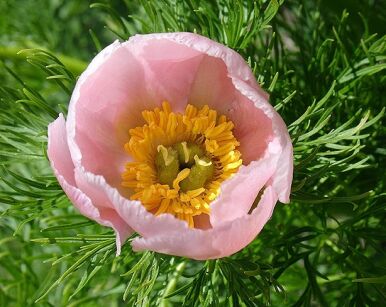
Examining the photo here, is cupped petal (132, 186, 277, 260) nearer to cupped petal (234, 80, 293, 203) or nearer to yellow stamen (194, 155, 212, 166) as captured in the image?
cupped petal (234, 80, 293, 203)

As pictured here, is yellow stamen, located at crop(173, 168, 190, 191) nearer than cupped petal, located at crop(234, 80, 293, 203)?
No

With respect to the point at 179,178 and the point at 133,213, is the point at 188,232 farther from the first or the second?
the point at 179,178

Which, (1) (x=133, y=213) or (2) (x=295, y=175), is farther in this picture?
(2) (x=295, y=175)

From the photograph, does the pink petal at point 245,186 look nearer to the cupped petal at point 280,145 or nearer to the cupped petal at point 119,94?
the cupped petal at point 280,145

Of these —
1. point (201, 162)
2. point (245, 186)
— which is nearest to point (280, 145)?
point (245, 186)

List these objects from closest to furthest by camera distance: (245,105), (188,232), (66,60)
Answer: (188,232), (245,105), (66,60)

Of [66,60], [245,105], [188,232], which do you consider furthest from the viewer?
[66,60]

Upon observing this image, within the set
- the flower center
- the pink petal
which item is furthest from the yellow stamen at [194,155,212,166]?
the pink petal
